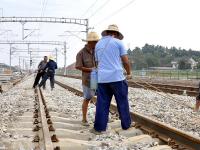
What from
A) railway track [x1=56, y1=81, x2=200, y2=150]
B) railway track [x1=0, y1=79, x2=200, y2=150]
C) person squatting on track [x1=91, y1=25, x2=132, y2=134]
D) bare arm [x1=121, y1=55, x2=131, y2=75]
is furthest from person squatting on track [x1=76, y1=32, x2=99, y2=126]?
bare arm [x1=121, y1=55, x2=131, y2=75]

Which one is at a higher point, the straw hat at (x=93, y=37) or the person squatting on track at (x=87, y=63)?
the straw hat at (x=93, y=37)

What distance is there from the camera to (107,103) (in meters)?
8.36

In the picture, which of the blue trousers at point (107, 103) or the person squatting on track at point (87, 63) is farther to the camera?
the person squatting on track at point (87, 63)

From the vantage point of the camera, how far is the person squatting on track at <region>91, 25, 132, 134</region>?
8133mm

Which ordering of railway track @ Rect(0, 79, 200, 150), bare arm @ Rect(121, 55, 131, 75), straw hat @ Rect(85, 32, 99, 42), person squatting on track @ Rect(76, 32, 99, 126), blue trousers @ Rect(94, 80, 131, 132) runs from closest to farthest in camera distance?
railway track @ Rect(0, 79, 200, 150) < bare arm @ Rect(121, 55, 131, 75) < blue trousers @ Rect(94, 80, 131, 132) < straw hat @ Rect(85, 32, 99, 42) < person squatting on track @ Rect(76, 32, 99, 126)

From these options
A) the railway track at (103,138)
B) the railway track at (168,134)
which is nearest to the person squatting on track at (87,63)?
the railway track at (103,138)

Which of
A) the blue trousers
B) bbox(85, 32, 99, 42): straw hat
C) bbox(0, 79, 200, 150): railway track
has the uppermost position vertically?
bbox(85, 32, 99, 42): straw hat

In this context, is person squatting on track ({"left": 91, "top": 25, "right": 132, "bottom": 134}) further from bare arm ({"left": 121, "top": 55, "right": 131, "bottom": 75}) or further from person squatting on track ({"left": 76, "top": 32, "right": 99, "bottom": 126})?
person squatting on track ({"left": 76, "top": 32, "right": 99, "bottom": 126})

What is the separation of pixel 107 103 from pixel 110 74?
555mm

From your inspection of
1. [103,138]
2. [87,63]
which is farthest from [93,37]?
[103,138]

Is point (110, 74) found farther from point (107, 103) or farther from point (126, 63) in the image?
point (107, 103)

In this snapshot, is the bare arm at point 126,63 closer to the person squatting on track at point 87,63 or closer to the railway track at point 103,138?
the railway track at point 103,138

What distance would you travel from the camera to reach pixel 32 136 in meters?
7.53

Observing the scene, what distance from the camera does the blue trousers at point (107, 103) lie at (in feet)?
26.9
